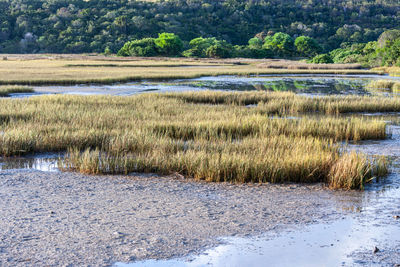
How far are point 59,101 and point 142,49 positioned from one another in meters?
83.8

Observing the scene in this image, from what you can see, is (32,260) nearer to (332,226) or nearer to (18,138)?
(332,226)

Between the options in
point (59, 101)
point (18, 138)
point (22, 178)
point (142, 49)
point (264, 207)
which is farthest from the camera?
point (142, 49)

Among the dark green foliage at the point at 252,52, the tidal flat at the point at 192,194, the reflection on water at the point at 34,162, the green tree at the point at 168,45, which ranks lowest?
the dark green foliage at the point at 252,52

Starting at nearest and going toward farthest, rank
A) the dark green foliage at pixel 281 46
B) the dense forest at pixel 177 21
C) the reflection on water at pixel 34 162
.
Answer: the reflection on water at pixel 34 162
the dense forest at pixel 177 21
the dark green foliage at pixel 281 46

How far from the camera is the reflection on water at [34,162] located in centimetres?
1175

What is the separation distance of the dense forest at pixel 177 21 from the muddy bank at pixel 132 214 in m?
107

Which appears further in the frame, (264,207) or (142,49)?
(142,49)

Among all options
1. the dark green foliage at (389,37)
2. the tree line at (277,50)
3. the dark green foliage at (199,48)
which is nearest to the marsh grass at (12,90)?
the tree line at (277,50)

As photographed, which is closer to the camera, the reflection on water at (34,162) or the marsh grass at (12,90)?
the reflection on water at (34,162)

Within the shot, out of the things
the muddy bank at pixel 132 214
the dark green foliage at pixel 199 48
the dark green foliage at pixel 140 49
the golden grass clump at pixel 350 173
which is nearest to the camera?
the muddy bank at pixel 132 214

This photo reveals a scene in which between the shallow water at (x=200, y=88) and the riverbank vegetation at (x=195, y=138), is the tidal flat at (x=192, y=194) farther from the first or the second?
the shallow water at (x=200, y=88)

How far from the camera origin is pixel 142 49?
105562 millimetres

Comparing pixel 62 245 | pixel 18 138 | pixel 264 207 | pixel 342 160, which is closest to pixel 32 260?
pixel 62 245

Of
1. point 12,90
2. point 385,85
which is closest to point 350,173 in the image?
point 12,90
